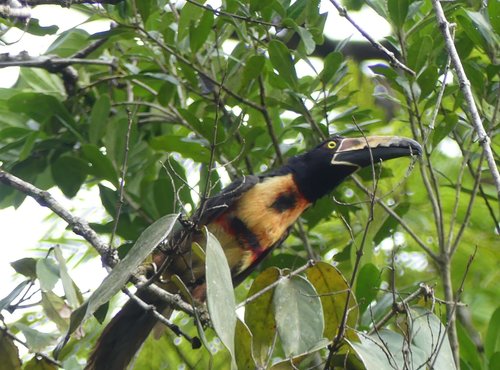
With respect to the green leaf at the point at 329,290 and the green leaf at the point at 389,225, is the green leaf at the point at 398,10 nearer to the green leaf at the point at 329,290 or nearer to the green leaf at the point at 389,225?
the green leaf at the point at 389,225

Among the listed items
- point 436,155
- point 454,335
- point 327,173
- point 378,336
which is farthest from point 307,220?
point 378,336

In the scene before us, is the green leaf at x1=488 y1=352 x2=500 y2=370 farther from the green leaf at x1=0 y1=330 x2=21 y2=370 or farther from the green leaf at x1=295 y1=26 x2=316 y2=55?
the green leaf at x1=0 y1=330 x2=21 y2=370

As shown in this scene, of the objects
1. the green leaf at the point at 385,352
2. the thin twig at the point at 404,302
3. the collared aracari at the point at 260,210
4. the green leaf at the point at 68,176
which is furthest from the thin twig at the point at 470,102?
the green leaf at the point at 68,176

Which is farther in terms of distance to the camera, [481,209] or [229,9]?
[481,209]

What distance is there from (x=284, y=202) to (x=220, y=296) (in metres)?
2.04

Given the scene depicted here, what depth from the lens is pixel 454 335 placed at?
12.9ft

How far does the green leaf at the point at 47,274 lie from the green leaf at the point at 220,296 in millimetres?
827

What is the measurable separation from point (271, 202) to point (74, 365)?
1.24 metres

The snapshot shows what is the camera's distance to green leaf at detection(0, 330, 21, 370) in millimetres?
3557

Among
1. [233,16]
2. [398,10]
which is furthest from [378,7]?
[233,16]

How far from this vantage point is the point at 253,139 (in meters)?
4.76

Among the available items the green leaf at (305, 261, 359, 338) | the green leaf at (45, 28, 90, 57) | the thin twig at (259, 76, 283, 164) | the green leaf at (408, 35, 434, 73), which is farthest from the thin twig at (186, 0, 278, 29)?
the green leaf at (305, 261, 359, 338)

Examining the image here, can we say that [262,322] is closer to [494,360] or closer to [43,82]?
[494,360]

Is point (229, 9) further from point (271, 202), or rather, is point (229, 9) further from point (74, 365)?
point (74, 365)
